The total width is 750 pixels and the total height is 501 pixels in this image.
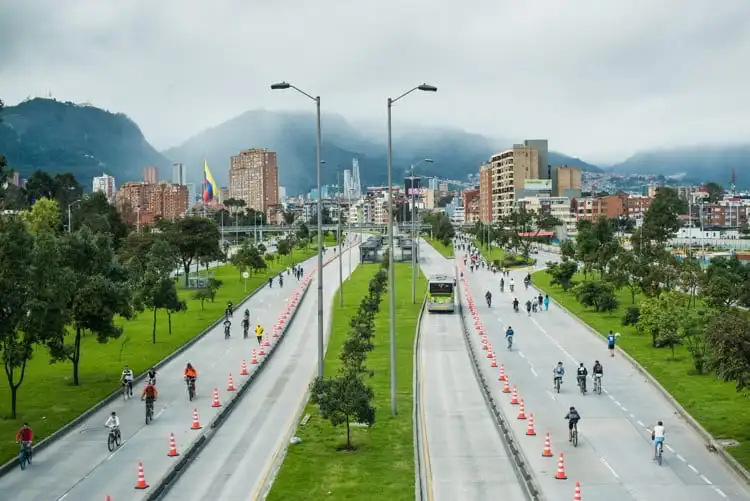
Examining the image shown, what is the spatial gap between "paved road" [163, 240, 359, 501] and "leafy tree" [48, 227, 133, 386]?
6711mm

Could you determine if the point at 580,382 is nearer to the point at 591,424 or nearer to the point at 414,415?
the point at 591,424

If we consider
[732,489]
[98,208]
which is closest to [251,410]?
[732,489]

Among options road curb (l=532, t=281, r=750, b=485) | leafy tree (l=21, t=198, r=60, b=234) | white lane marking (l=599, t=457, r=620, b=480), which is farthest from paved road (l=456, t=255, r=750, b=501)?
leafy tree (l=21, t=198, r=60, b=234)

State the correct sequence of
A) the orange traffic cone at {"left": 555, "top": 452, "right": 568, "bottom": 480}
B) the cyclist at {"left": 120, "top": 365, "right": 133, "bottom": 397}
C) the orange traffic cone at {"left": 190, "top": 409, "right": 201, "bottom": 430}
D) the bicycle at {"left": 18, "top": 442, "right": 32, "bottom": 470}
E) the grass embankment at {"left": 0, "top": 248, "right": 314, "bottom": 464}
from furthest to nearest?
the cyclist at {"left": 120, "top": 365, "right": 133, "bottom": 397}, the grass embankment at {"left": 0, "top": 248, "right": 314, "bottom": 464}, the orange traffic cone at {"left": 190, "top": 409, "right": 201, "bottom": 430}, the bicycle at {"left": 18, "top": 442, "right": 32, "bottom": 470}, the orange traffic cone at {"left": 555, "top": 452, "right": 568, "bottom": 480}

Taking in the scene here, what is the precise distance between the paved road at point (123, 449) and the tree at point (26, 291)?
346 cm

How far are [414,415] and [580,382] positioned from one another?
335 inches

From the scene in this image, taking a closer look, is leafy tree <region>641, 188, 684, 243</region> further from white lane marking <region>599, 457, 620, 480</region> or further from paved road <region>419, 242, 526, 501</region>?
white lane marking <region>599, 457, 620, 480</region>

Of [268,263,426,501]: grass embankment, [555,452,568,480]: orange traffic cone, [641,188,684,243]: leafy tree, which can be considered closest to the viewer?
[268,263,426,501]: grass embankment

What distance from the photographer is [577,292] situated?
64312 mm

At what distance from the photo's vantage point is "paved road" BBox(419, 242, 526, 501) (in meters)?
22.8

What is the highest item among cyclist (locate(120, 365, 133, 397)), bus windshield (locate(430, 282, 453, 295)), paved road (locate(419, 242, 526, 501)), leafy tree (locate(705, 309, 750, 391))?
leafy tree (locate(705, 309, 750, 391))

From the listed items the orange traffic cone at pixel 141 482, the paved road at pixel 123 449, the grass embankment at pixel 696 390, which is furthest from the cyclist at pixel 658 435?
the orange traffic cone at pixel 141 482

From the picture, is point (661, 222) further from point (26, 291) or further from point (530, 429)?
point (26, 291)

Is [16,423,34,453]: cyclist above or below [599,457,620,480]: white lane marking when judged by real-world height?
above
